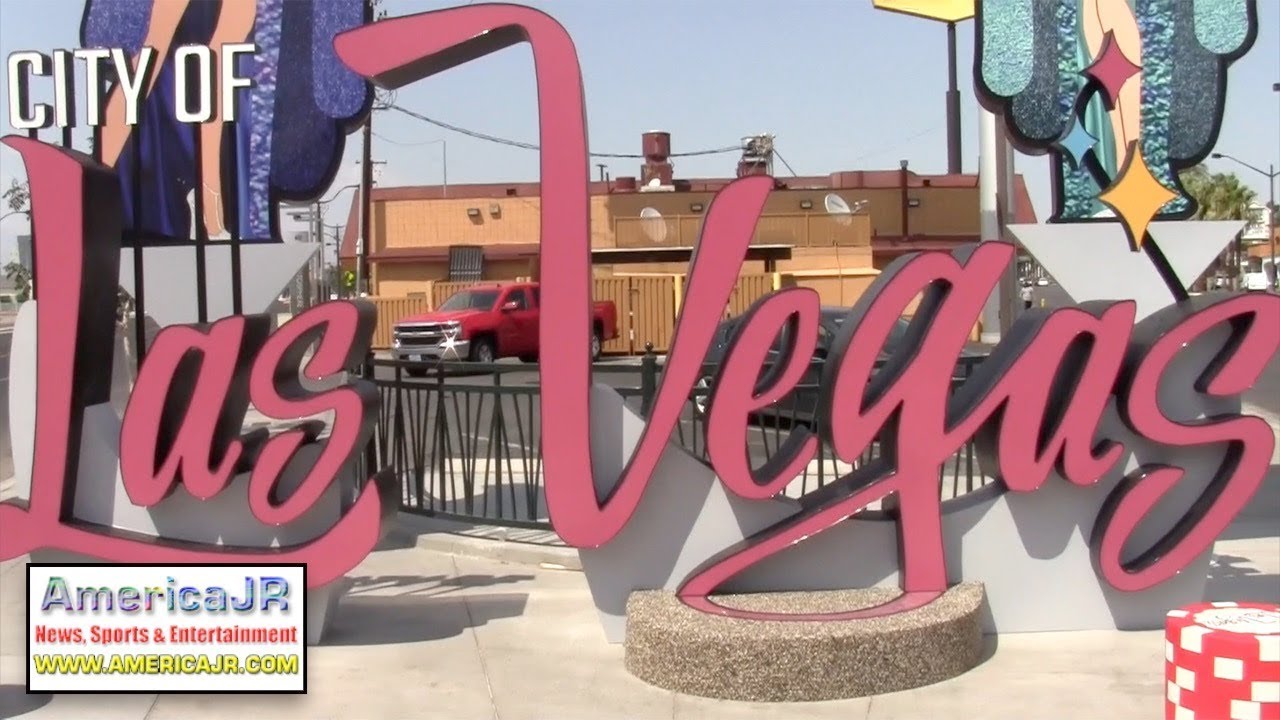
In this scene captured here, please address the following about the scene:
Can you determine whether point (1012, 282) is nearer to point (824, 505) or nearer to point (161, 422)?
point (824, 505)

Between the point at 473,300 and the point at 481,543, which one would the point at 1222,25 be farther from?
the point at 473,300

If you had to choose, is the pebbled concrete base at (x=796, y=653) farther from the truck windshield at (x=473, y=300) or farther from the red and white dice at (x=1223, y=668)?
the truck windshield at (x=473, y=300)

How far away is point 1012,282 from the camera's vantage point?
11820 millimetres

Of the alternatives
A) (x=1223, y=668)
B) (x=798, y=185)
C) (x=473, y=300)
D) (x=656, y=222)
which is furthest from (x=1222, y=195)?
(x=1223, y=668)

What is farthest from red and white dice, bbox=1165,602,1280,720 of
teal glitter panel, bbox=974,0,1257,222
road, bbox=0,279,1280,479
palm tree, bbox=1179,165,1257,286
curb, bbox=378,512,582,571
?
palm tree, bbox=1179,165,1257,286

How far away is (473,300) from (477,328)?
1347 millimetres

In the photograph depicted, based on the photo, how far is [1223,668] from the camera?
511cm

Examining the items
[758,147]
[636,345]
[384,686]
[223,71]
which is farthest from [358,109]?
[758,147]

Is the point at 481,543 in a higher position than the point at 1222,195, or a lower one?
lower

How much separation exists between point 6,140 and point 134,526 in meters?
2.16

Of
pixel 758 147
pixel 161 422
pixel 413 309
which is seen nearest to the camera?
pixel 161 422

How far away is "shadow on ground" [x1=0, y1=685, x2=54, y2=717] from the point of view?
21.9 feet

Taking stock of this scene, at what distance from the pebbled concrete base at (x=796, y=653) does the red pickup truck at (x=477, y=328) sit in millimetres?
23033

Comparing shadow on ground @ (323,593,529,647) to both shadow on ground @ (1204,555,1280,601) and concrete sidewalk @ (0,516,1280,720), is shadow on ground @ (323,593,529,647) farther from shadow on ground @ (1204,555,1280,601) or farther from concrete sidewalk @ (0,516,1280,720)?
shadow on ground @ (1204,555,1280,601)
